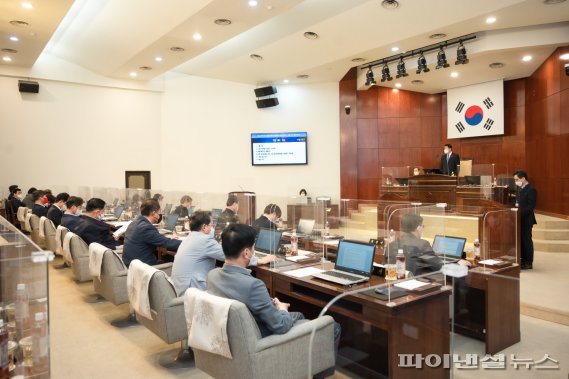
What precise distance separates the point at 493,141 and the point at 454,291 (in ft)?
29.1

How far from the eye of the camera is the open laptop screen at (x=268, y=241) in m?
4.07

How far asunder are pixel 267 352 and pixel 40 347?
3.42ft

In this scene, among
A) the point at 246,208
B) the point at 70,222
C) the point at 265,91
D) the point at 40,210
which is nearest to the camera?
the point at 70,222

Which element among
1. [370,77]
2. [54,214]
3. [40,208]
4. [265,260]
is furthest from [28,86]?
[265,260]

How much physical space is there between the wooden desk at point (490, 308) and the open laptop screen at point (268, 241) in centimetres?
172

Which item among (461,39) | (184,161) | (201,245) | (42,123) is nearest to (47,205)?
(42,123)

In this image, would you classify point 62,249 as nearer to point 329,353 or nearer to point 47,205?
point 47,205

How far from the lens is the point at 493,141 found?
1039 cm

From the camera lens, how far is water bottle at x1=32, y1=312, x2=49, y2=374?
1.82m

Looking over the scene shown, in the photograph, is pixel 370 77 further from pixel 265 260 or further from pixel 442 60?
pixel 265 260

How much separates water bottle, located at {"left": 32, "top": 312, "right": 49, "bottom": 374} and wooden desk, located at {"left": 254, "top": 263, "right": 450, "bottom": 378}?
5.23 feet

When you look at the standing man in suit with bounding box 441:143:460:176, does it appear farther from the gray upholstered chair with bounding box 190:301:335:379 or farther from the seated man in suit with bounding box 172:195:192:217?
the gray upholstered chair with bounding box 190:301:335:379

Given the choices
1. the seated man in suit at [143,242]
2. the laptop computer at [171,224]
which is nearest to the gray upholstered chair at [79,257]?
the seated man in suit at [143,242]

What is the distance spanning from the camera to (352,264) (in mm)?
3117
